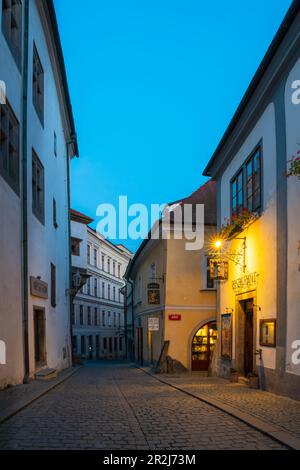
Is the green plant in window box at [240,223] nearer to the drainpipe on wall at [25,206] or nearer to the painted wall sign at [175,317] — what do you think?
the drainpipe on wall at [25,206]

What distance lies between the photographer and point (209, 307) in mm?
23266

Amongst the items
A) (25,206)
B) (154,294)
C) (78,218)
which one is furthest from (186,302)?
(78,218)

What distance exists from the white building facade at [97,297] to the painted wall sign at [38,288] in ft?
89.4

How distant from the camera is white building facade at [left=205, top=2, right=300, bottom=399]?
10688mm

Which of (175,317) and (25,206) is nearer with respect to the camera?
(25,206)

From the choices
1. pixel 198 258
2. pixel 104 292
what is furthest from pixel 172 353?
pixel 104 292

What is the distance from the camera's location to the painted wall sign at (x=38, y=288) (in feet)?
47.4

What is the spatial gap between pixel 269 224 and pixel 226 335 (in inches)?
230

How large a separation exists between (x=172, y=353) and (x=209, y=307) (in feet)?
8.95

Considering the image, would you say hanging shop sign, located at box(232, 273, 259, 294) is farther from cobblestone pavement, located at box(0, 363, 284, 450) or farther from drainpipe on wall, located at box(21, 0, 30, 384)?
drainpipe on wall, located at box(21, 0, 30, 384)

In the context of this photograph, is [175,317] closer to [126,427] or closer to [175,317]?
[175,317]

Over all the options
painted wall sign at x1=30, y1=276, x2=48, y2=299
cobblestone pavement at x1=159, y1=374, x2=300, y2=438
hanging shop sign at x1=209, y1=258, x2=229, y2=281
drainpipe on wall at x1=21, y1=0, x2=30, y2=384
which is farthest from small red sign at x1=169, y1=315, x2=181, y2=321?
drainpipe on wall at x1=21, y1=0, x2=30, y2=384

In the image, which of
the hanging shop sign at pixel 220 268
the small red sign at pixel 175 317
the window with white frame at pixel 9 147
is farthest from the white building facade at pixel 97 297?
the window with white frame at pixel 9 147

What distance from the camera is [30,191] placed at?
14828 millimetres
